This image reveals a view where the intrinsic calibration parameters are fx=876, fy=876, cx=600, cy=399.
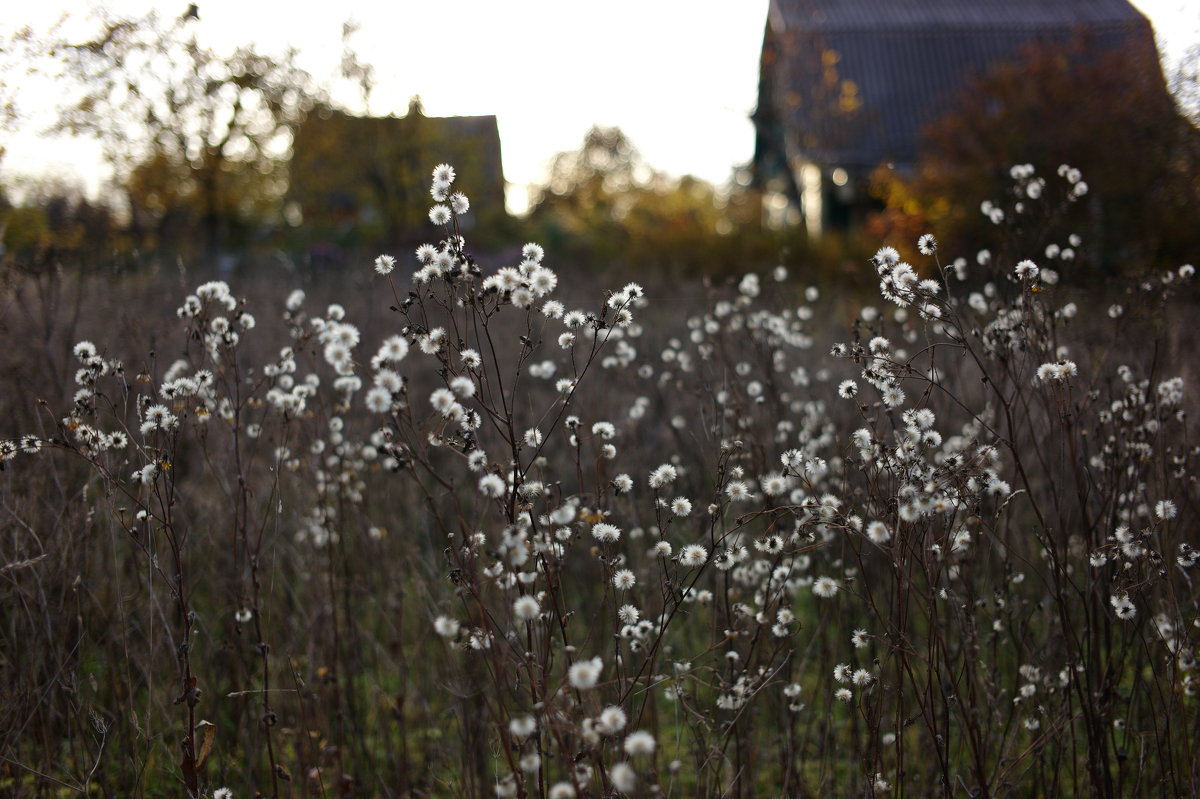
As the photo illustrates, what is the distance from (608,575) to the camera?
2.36 meters

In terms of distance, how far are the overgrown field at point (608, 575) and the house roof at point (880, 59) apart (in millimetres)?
17520

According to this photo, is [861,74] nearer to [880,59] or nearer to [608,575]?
[880,59]

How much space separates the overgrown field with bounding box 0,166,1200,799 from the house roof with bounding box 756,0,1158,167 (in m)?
17.5

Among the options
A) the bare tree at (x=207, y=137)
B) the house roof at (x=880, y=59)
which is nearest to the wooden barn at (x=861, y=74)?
the house roof at (x=880, y=59)

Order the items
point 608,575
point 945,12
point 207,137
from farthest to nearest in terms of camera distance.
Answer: point 945,12 → point 207,137 → point 608,575

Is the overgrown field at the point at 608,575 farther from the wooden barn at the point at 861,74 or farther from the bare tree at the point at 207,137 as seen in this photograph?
the wooden barn at the point at 861,74

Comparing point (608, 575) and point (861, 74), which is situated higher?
point (861, 74)

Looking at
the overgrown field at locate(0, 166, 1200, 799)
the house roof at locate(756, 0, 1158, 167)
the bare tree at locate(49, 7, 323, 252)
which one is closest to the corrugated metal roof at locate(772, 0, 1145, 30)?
the house roof at locate(756, 0, 1158, 167)

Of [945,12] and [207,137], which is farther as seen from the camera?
[945,12]

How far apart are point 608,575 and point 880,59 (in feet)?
80.4

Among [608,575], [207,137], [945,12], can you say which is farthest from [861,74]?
[608,575]

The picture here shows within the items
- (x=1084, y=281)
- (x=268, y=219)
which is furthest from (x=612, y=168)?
(x=1084, y=281)

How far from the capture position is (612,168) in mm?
48656

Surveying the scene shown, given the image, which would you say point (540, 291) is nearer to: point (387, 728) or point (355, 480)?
point (387, 728)
